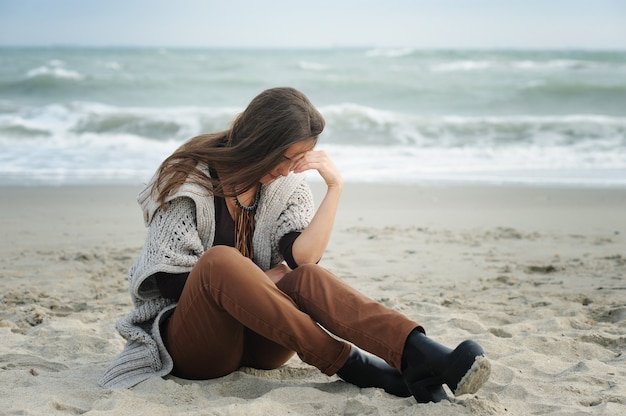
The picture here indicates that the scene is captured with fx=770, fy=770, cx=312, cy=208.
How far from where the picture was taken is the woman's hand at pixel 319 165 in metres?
3.02

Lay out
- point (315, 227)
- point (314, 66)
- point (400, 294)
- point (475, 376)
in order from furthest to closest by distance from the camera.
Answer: point (314, 66), point (400, 294), point (315, 227), point (475, 376)

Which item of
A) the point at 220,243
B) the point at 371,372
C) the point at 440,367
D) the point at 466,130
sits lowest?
the point at 466,130

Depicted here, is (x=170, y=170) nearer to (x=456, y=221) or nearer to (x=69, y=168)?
(x=456, y=221)

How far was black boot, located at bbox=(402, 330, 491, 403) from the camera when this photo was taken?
245cm

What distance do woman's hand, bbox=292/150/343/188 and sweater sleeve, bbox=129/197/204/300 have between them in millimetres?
444

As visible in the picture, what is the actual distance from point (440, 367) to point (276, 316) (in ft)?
1.94

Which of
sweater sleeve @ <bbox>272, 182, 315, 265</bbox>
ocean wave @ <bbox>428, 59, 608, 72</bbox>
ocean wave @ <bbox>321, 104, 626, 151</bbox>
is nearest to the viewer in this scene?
sweater sleeve @ <bbox>272, 182, 315, 265</bbox>

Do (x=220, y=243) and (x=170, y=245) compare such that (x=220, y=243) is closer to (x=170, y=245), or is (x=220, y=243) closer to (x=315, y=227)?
(x=170, y=245)

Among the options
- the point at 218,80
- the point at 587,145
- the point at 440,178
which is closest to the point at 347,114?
the point at 587,145

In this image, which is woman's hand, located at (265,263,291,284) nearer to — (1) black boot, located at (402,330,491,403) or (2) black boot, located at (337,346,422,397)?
(2) black boot, located at (337,346,422,397)

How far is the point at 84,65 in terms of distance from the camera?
25.7 metres

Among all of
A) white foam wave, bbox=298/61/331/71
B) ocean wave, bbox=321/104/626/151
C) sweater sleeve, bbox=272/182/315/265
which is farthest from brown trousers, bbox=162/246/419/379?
white foam wave, bbox=298/61/331/71

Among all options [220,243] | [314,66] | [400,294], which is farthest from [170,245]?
[314,66]

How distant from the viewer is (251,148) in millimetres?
2881
